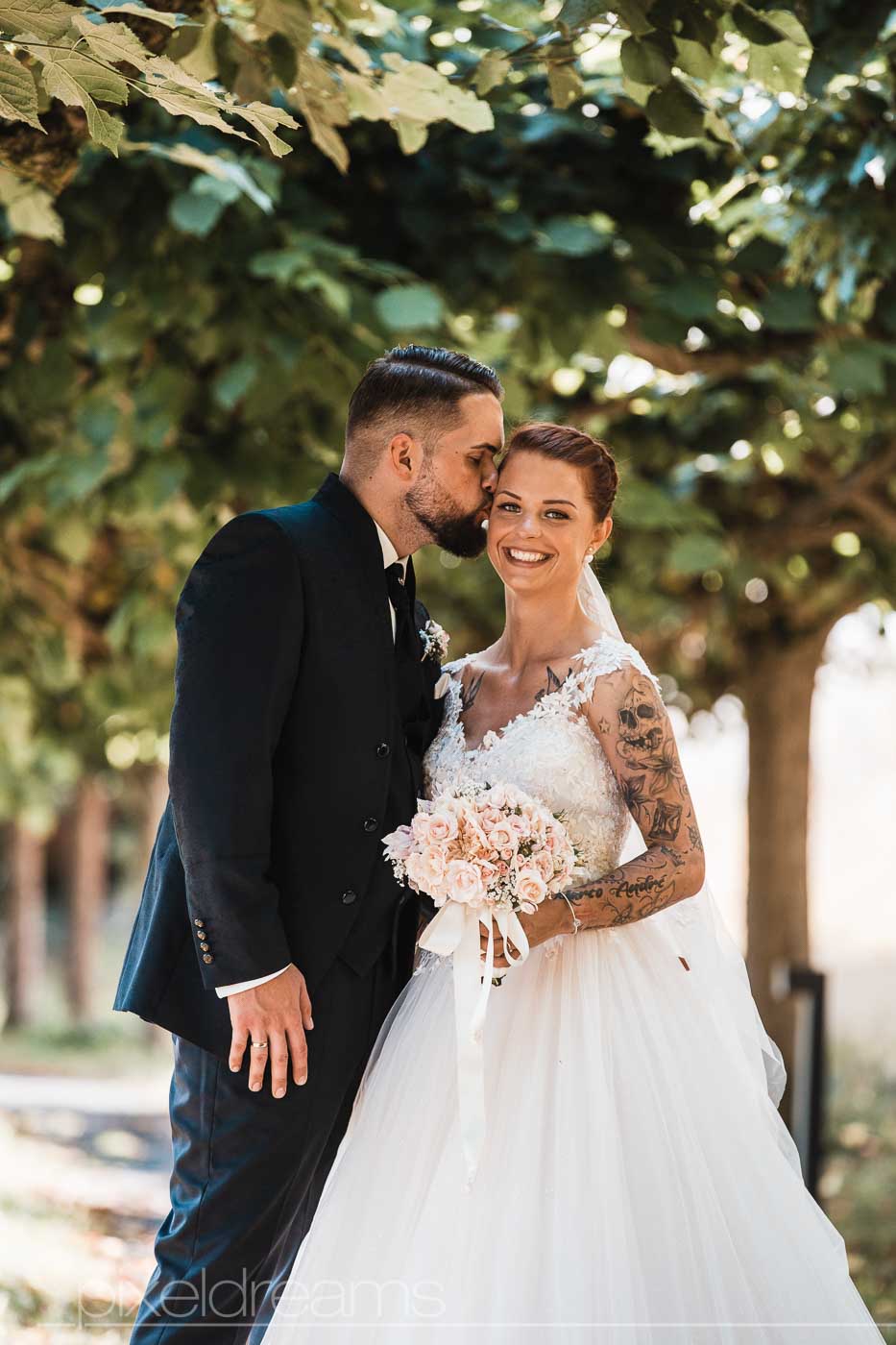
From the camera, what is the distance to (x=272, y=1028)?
2.80m

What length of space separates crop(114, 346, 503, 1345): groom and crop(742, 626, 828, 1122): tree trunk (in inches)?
195

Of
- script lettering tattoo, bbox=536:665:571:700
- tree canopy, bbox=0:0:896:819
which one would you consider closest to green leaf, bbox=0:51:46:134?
tree canopy, bbox=0:0:896:819

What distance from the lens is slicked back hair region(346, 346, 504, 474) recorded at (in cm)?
311

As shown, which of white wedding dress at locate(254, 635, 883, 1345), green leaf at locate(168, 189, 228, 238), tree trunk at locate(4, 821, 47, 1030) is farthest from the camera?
tree trunk at locate(4, 821, 47, 1030)

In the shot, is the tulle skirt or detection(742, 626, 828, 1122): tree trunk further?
detection(742, 626, 828, 1122): tree trunk

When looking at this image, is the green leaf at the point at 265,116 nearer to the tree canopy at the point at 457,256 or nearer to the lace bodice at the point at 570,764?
the tree canopy at the point at 457,256

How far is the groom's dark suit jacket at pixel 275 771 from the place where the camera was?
2.75 meters

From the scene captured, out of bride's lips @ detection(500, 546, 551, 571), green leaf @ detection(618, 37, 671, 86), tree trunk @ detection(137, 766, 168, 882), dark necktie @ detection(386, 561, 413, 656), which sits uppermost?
green leaf @ detection(618, 37, 671, 86)

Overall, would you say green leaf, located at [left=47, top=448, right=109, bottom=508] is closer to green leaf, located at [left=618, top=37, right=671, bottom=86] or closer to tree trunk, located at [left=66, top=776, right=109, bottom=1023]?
green leaf, located at [left=618, top=37, right=671, bottom=86]

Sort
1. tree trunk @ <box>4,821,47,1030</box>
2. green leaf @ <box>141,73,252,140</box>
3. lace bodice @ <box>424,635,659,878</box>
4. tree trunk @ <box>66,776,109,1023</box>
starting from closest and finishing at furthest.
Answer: green leaf @ <box>141,73,252,140</box>
lace bodice @ <box>424,635,659,878</box>
tree trunk @ <box>4,821,47,1030</box>
tree trunk @ <box>66,776,109,1023</box>

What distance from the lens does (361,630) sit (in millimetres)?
3008

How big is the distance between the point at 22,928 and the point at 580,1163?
15773 millimetres

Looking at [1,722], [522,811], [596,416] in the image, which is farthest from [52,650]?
[522,811]

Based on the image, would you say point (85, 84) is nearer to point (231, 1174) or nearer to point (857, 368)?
point (231, 1174)
